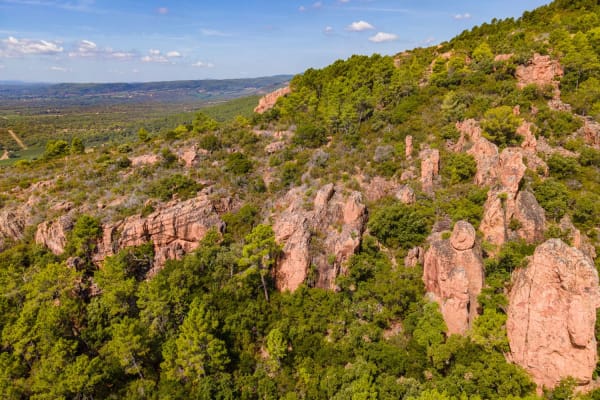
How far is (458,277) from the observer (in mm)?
26828

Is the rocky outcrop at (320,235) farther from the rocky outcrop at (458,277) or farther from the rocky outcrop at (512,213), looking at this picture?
the rocky outcrop at (512,213)

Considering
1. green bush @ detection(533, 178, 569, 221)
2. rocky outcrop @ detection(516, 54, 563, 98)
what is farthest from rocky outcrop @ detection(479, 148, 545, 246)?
rocky outcrop @ detection(516, 54, 563, 98)

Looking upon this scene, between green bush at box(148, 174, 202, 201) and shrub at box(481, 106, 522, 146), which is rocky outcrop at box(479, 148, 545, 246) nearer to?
shrub at box(481, 106, 522, 146)

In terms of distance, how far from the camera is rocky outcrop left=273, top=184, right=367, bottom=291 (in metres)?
33.8

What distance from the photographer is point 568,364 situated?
2139 centimetres

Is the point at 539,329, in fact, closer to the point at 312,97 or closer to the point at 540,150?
the point at 540,150

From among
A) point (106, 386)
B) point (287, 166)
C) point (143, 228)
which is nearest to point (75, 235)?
point (143, 228)

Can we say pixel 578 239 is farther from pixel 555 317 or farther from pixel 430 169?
pixel 430 169

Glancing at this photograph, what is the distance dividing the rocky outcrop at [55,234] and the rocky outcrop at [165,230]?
15.0 feet

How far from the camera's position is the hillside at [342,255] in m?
23.6

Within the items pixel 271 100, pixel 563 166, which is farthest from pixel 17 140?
pixel 563 166

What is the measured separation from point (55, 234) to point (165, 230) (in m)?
13.3

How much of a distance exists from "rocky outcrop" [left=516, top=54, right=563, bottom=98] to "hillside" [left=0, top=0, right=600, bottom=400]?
26 centimetres

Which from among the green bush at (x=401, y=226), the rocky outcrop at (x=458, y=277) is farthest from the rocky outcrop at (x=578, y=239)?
the green bush at (x=401, y=226)
